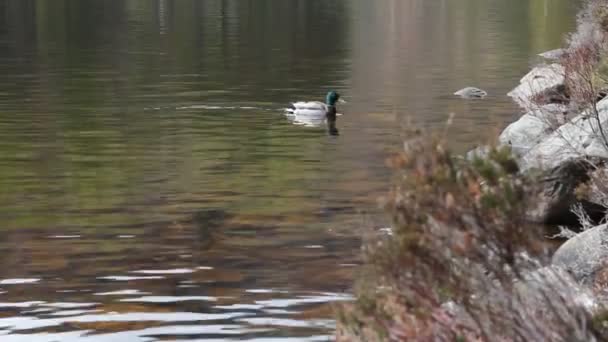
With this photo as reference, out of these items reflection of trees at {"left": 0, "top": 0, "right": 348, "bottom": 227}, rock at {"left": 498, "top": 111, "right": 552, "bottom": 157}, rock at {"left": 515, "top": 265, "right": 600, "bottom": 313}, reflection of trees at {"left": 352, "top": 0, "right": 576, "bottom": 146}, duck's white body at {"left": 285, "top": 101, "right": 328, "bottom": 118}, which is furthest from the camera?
reflection of trees at {"left": 352, "top": 0, "right": 576, "bottom": 146}

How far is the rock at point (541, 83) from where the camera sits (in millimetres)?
27875

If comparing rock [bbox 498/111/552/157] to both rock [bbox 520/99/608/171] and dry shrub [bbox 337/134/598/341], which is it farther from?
dry shrub [bbox 337/134/598/341]

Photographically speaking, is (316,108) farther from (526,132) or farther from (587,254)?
(587,254)

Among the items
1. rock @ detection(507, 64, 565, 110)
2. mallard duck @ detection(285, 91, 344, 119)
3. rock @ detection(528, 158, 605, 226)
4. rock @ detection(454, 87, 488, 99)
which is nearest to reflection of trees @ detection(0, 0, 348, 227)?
mallard duck @ detection(285, 91, 344, 119)

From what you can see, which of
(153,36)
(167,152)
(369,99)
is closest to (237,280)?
(167,152)

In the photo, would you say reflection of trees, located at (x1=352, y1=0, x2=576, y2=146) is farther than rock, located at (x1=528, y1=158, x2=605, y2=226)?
Yes

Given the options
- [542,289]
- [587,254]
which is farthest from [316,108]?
[542,289]

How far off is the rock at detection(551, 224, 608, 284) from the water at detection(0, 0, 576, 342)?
216 centimetres

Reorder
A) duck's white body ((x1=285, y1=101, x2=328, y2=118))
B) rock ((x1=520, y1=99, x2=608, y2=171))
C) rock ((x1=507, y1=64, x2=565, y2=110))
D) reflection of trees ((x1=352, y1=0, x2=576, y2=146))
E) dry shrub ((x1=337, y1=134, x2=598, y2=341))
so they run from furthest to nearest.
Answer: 1. reflection of trees ((x1=352, y1=0, x2=576, y2=146))
2. duck's white body ((x1=285, y1=101, x2=328, y2=118))
3. rock ((x1=507, y1=64, x2=565, y2=110))
4. rock ((x1=520, y1=99, x2=608, y2=171))
5. dry shrub ((x1=337, y1=134, x2=598, y2=341))

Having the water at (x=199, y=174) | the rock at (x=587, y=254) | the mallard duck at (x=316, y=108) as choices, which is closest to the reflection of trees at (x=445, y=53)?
the water at (x=199, y=174)

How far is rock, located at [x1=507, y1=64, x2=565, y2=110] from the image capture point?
91.5 feet

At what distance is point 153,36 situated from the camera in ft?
201

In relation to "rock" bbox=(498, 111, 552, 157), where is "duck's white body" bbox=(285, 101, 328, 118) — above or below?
below

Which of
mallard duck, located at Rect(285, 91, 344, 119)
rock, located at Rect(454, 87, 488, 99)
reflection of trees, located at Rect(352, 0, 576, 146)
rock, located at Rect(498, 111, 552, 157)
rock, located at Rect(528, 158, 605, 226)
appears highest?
rock, located at Rect(528, 158, 605, 226)
